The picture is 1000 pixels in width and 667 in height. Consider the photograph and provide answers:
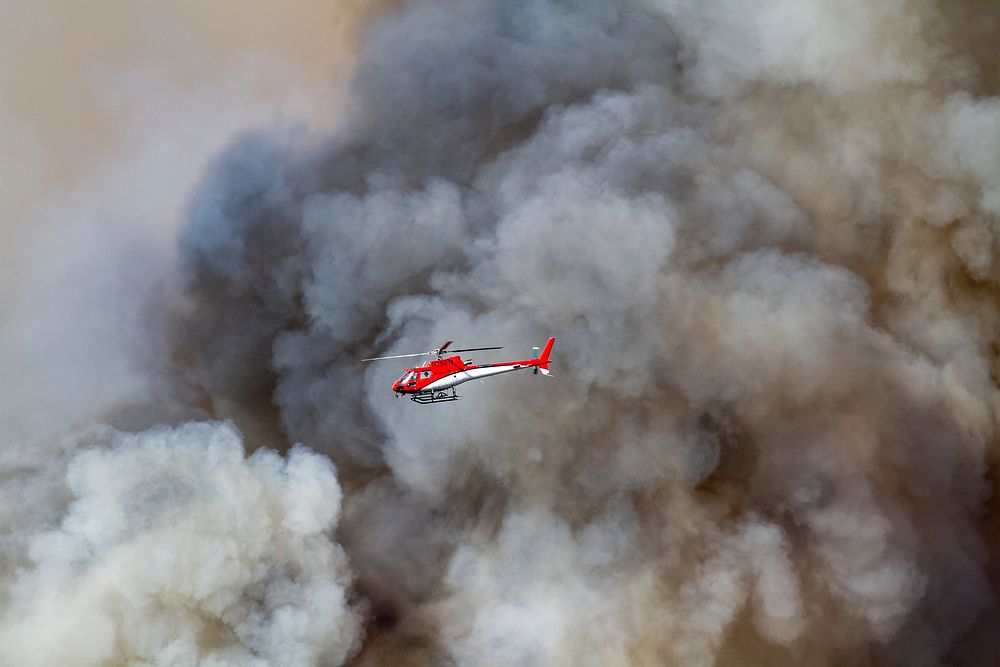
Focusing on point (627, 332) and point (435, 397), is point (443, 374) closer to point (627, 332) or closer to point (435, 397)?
point (435, 397)

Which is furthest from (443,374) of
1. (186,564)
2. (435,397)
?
(186,564)

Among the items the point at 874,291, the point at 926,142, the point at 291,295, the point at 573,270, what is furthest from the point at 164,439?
the point at 926,142

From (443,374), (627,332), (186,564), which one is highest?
(443,374)

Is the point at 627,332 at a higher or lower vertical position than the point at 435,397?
lower

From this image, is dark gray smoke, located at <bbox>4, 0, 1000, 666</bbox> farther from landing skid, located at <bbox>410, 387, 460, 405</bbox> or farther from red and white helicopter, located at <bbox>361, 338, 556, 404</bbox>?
red and white helicopter, located at <bbox>361, 338, 556, 404</bbox>

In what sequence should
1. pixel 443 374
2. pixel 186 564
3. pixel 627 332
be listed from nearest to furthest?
pixel 186 564, pixel 443 374, pixel 627 332

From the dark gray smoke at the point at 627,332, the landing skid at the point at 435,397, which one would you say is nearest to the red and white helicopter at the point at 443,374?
the landing skid at the point at 435,397
